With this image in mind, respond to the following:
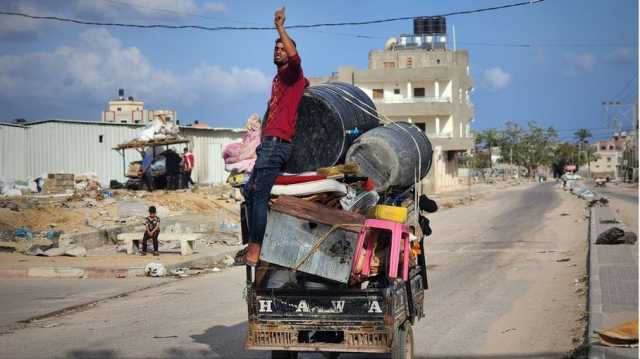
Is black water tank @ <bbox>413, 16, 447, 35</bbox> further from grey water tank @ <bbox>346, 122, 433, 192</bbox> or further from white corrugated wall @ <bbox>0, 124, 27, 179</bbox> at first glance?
grey water tank @ <bbox>346, 122, 433, 192</bbox>

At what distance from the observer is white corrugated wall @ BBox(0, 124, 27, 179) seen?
33.9m

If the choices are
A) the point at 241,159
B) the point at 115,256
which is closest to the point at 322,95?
the point at 241,159

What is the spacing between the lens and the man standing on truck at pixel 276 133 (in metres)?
6.44

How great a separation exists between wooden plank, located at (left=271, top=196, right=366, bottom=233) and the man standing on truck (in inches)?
5.0

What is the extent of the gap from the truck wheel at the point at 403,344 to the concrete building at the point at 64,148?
29453mm

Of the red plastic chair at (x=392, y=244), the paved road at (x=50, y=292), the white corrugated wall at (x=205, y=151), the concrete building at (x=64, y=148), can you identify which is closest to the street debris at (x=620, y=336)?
the red plastic chair at (x=392, y=244)

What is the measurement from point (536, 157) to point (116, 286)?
473 feet

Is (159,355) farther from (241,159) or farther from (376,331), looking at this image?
(376,331)

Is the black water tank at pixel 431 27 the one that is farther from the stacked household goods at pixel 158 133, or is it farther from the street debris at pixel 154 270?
the street debris at pixel 154 270

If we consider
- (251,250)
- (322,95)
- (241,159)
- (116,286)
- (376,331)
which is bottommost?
(116,286)

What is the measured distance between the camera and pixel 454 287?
13.9 metres

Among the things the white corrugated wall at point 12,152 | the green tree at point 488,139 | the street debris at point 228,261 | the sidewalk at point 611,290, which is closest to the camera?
the sidewalk at point 611,290

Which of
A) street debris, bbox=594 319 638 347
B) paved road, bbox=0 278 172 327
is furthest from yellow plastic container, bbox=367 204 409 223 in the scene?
paved road, bbox=0 278 172 327

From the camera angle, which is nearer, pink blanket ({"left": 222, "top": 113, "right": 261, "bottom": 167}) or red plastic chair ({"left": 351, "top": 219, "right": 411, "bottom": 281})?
red plastic chair ({"left": 351, "top": 219, "right": 411, "bottom": 281})
